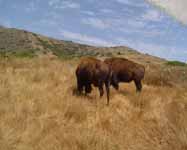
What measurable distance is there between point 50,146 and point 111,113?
135 inches

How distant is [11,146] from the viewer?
20.1 ft

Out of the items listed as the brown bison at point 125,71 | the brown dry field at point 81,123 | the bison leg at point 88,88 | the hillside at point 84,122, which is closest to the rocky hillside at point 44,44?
the brown bison at point 125,71

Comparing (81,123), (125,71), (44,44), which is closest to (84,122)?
(81,123)

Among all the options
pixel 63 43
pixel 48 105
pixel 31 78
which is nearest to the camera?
pixel 48 105

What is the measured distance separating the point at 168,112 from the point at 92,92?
640cm

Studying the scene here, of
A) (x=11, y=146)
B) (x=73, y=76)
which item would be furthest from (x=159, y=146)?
(x=73, y=76)

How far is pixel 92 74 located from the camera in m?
12.7

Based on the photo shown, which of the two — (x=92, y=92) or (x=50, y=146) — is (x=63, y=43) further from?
(x=50, y=146)

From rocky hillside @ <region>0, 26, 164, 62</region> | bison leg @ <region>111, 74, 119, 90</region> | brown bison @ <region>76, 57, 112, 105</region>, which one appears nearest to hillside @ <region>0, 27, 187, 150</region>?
brown bison @ <region>76, 57, 112, 105</region>

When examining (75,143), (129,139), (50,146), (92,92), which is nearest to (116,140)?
(129,139)

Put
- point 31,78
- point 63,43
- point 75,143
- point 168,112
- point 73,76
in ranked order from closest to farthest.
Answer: point 75,143, point 168,112, point 31,78, point 73,76, point 63,43

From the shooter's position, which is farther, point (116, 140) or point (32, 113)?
point (32, 113)

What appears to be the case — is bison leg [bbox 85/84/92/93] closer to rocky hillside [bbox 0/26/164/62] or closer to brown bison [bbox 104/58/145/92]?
brown bison [bbox 104/58/145/92]

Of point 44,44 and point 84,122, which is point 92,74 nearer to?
point 84,122
